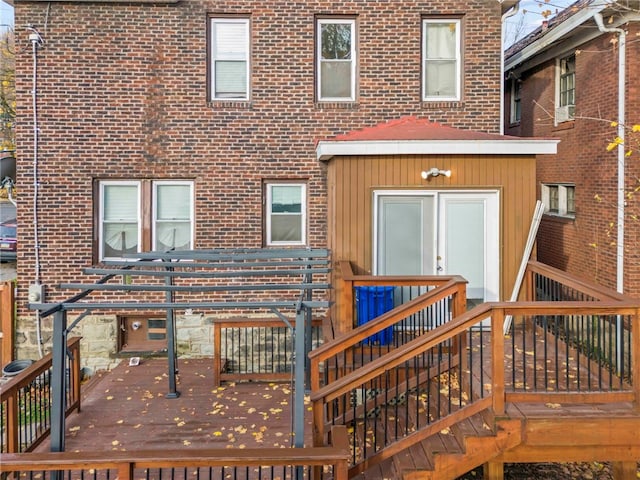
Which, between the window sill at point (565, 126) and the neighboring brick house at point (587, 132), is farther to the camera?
the window sill at point (565, 126)

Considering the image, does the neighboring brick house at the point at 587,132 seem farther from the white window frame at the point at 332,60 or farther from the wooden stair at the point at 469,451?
the wooden stair at the point at 469,451

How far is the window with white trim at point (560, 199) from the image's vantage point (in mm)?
12472

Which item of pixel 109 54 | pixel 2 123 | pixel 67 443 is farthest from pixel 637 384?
pixel 2 123

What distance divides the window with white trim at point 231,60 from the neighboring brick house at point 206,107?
2 cm

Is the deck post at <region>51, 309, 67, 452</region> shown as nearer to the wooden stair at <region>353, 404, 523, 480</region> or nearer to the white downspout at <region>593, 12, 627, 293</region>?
the wooden stair at <region>353, 404, 523, 480</region>

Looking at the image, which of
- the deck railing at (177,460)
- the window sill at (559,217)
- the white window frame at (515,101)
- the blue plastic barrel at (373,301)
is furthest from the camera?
the white window frame at (515,101)

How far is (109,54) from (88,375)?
20.2ft

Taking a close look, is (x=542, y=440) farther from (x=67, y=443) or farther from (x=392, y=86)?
(x=392, y=86)

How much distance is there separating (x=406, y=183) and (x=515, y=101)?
895 cm

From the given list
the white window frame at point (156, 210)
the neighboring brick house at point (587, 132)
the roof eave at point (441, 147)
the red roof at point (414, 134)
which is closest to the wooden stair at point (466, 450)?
the roof eave at point (441, 147)

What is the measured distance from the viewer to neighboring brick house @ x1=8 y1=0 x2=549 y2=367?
10.4m

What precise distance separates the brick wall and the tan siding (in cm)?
261

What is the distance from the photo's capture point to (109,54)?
10.4m

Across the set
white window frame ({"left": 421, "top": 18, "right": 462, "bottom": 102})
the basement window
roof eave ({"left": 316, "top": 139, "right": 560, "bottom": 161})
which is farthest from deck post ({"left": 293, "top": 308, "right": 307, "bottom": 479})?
white window frame ({"left": 421, "top": 18, "right": 462, "bottom": 102})
